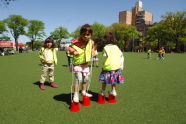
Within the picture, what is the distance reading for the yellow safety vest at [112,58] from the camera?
369 centimetres

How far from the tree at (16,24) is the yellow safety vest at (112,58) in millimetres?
70058

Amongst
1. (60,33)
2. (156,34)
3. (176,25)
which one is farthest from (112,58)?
(60,33)

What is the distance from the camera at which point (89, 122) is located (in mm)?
2957

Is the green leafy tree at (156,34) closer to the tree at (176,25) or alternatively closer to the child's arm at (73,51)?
the tree at (176,25)

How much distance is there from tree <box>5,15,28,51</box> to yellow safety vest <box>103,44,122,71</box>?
70058 mm

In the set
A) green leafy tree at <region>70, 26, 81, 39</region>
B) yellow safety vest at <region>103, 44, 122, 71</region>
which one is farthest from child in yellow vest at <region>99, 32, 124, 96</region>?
green leafy tree at <region>70, 26, 81, 39</region>

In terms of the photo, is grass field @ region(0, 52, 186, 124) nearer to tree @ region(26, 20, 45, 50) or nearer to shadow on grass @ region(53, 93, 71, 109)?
shadow on grass @ region(53, 93, 71, 109)

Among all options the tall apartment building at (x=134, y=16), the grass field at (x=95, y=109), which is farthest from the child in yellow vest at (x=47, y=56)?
the tall apartment building at (x=134, y=16)

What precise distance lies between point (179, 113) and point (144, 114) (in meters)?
0.72

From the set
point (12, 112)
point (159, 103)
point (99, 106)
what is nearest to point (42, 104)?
point (12, 112)

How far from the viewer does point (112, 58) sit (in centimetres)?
370

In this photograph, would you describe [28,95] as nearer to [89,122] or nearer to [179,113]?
[89,122]

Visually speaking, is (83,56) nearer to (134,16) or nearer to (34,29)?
(34,29)

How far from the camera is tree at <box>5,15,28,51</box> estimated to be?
65250 mm
